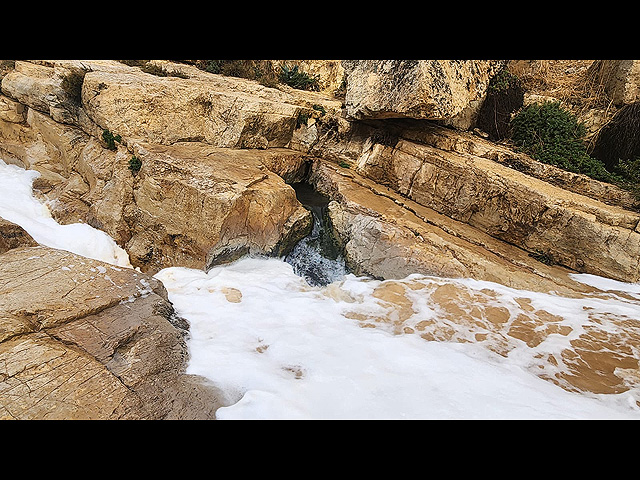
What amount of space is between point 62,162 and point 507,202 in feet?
36.4

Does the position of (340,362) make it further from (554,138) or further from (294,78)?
(294,78)

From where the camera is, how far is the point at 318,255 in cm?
750

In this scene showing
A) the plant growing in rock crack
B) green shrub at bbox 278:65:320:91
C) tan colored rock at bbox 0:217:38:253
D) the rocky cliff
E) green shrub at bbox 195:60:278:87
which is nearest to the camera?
tan colored rock at bbox 0:217:38:253

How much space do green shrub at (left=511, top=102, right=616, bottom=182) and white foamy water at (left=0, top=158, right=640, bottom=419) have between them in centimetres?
287

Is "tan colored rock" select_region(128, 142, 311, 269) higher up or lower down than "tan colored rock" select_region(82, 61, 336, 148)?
lower down

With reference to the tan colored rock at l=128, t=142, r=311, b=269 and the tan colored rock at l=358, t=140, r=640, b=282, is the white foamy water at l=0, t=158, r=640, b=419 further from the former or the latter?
the tan colored rock at l=128, t=142, r=311, b=269

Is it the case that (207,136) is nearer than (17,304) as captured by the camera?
No

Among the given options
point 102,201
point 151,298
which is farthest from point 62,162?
point 151,298

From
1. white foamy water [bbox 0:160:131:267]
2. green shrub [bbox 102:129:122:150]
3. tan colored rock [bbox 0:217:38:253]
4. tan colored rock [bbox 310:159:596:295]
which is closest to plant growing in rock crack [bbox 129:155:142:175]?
green shrub [bbox 102:129:122:150]

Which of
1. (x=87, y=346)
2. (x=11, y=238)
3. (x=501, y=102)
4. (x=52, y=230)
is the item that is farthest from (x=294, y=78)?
(x=87, y=346)

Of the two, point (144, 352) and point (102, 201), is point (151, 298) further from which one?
point (102, 201)

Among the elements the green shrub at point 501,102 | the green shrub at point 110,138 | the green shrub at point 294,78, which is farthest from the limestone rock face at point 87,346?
the green shrub at point 294,78

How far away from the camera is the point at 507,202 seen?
7062mm

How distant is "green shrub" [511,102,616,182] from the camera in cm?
764
